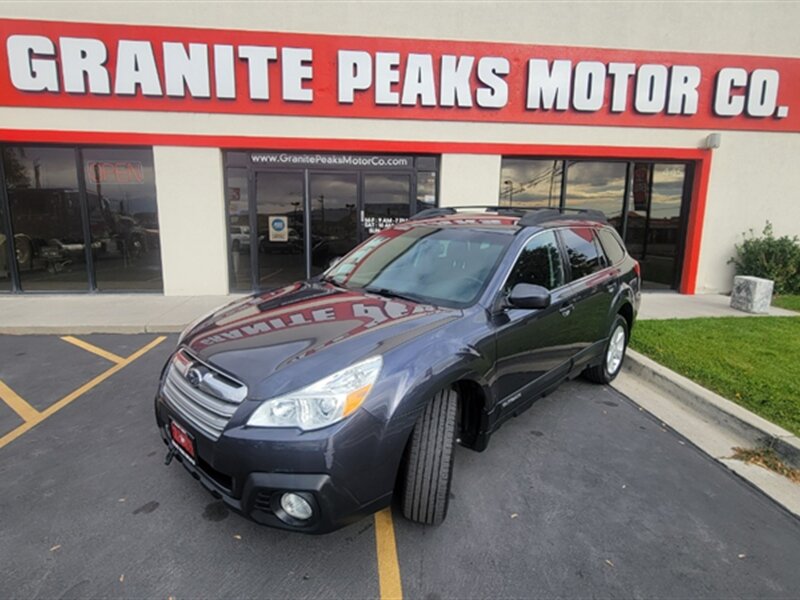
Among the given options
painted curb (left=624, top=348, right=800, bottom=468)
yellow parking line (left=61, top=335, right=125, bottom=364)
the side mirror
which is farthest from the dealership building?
the side mirror

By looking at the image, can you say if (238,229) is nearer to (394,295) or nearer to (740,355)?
(394,295)

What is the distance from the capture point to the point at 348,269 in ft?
12.2

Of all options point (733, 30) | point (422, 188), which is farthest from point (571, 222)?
point (733, 30)

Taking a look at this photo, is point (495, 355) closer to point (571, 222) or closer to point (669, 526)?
point (669, 526)

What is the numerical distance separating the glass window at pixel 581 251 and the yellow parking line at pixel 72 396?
A: 4695 millimetres

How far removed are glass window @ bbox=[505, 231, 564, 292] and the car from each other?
16 mm

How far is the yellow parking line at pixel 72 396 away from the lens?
139 inches

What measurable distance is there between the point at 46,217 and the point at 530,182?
32.8 feet

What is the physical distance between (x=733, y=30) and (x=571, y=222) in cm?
821

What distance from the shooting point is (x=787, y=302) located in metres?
8.31

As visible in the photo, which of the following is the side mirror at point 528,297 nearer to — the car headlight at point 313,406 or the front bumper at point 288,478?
the car headlight at point 313,406

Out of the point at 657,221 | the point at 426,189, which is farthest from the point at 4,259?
the point at 657,221

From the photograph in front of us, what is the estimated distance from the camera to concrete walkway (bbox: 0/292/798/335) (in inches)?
261

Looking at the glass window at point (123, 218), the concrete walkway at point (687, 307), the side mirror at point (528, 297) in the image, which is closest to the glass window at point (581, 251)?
the side mirror at point (528, 297)
